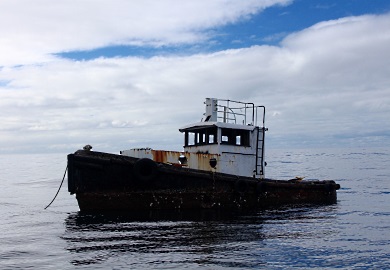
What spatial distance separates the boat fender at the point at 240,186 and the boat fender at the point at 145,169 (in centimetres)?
322

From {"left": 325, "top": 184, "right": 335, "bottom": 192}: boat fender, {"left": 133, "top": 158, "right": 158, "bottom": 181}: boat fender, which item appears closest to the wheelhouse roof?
{"left": 133, "top": 158, "right": 158, "bottom": 181}: boat fender

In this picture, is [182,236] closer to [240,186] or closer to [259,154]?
[240,186]

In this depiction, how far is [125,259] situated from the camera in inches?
356

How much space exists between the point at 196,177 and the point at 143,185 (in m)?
1.88

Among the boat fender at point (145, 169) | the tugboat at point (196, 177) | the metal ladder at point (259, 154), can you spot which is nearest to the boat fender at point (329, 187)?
the tugboat at point (196, 177)

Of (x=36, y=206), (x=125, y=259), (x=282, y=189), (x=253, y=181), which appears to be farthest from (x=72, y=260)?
(x=36, y=206)

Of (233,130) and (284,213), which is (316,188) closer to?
(284,213)

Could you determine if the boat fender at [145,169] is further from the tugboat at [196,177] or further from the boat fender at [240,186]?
the boat fender at [240,186]

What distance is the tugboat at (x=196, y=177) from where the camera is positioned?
14.6 metres

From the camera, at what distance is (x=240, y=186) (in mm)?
16141

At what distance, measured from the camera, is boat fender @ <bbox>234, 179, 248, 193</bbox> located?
16.0 m

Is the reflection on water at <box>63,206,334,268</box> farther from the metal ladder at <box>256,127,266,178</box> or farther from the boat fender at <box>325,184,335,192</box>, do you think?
the boat fender at <box>325,184,335,192</box>

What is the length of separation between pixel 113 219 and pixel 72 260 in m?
4.95

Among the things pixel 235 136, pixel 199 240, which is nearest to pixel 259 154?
pixel 235 136
